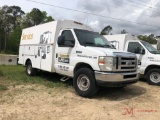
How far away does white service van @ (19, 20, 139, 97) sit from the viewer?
6867mm

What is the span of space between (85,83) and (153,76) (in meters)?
4.16

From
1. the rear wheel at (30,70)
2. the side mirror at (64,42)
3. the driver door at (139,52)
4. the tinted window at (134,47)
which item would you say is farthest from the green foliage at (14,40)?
the side mirror at (64,42)

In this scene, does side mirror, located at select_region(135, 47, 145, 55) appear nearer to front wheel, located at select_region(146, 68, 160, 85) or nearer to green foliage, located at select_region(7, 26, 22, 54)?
front wheel, located at select_region(146, 68, 160, 85)

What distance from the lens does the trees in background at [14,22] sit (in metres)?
63.5

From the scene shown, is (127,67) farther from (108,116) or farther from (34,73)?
(34,73)

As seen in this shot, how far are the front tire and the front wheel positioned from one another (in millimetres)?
4044

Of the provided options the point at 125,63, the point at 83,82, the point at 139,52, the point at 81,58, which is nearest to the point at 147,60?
the point at 139,52

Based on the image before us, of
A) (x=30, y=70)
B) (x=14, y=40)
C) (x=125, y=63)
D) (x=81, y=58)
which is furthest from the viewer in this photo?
(x=14, y=40)

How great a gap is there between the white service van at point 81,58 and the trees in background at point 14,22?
5417 cm

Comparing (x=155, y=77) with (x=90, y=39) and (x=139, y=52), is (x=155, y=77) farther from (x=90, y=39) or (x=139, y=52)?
(x=90, y=39)

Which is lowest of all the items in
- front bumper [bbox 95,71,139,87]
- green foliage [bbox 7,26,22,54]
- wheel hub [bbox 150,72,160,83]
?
wheel hub [bbox 150,72,160,83]

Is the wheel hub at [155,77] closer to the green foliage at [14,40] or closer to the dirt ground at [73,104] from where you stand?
the dirt ground at [73,104]

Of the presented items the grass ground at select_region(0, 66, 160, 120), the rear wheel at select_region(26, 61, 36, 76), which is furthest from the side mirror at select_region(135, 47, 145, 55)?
the rear wheel at select_region(26, 61, 36, 76)

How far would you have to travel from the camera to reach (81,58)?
7605mm
